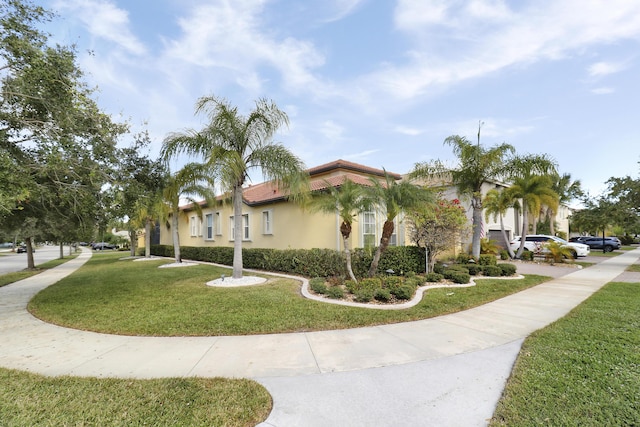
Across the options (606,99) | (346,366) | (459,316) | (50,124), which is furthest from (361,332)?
(606,99)

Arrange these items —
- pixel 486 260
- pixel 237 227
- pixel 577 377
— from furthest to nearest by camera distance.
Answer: pixel 486 260 < pixel 237 227 < pixel 577 377

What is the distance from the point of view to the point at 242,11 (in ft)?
31.4

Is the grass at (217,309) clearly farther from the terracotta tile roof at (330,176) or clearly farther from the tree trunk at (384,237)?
the terracotta tile roof at (330,176)

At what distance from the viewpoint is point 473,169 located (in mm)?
14414

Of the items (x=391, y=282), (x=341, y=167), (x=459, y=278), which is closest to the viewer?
(x=391, y=282)

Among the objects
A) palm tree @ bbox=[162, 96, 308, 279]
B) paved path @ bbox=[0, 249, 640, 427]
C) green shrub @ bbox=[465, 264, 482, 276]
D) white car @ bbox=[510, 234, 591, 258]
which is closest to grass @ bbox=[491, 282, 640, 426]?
paved path @ bbox=[0, 249, 640, 427]

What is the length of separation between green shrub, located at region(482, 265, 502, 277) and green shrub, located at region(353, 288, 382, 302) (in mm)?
7088

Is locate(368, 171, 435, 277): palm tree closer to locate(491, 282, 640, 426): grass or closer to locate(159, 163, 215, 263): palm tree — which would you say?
locate(491, 282, 640, 426): grass

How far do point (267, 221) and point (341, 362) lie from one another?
13.3 metres

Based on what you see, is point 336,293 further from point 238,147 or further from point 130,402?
point 238,147

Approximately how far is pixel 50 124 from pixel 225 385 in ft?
23.4

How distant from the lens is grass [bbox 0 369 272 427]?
2.93 metres

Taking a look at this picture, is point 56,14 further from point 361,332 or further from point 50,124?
point 361,332

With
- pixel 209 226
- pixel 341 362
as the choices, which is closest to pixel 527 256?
pixel 341 362
